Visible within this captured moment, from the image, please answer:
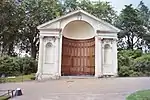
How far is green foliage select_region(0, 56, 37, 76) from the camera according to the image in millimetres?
25180

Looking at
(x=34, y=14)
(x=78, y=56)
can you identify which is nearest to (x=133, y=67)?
(x=78, y=56)

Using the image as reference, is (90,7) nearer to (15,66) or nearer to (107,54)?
(107,54)

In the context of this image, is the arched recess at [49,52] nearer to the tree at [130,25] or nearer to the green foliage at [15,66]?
the green foliage at [15,66]

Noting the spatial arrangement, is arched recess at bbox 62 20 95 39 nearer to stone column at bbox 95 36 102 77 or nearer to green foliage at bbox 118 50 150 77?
stone column at bbox 95 36 102 77

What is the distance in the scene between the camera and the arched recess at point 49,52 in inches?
915

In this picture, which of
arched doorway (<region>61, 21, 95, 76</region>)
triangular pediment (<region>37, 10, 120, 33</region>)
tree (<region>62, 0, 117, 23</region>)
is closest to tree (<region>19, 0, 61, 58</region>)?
tree (<region>62, 0, 117, 23</region>)

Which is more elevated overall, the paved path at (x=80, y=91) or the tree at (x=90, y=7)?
the tree at (x=90, y=7)

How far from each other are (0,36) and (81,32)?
41.3 feet

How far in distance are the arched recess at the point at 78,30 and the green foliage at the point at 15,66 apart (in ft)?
18.2

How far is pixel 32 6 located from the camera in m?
33.7

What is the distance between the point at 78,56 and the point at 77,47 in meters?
1.00

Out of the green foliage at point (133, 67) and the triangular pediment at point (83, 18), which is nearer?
the triangular pediment at point (83, 18)

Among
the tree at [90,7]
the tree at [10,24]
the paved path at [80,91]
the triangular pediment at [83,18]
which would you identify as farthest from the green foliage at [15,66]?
the tree at [90,7]

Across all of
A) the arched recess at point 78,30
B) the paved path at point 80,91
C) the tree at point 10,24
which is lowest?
the paved path at point 80,91
